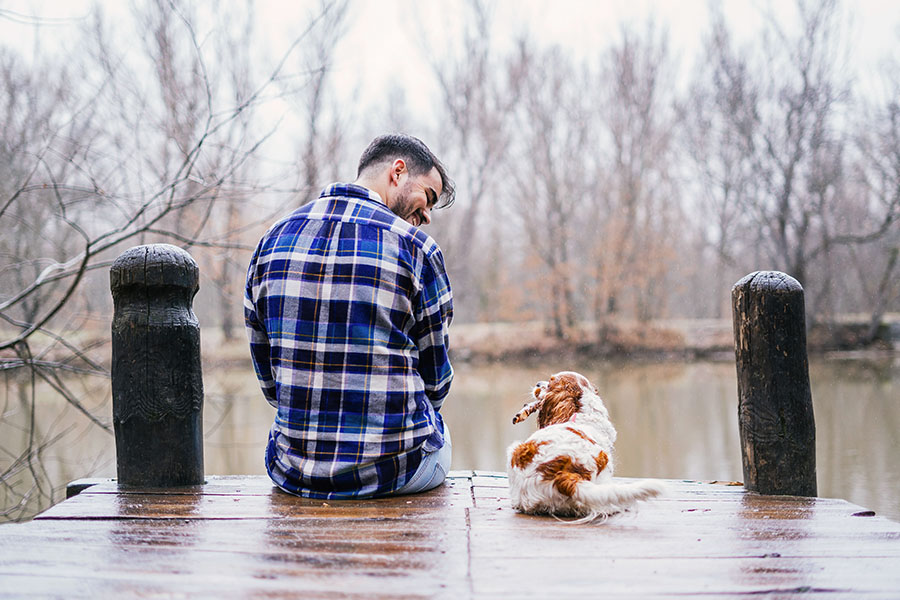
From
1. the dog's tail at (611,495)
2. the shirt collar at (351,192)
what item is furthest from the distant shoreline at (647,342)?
the dog's tail at (611,495)

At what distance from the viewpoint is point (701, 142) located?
16.8 metres

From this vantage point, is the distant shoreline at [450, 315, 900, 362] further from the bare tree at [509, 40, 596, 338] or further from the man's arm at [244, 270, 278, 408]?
the man's arm at [244, 270, 278, 408]

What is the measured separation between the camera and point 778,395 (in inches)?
96.9

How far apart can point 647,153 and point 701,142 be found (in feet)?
3.62

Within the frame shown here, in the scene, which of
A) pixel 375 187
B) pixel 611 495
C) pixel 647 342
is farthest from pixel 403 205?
pixel 647 342

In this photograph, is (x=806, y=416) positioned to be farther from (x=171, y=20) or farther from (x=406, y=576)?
(x=171, y=20)

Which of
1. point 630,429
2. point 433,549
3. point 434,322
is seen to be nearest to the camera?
point 433,549

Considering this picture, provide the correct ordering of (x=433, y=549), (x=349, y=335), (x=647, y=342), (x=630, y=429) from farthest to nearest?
(x=647, y=342)
(x=630, y=429)
(x=349, y=335)
(x=433, y=549)

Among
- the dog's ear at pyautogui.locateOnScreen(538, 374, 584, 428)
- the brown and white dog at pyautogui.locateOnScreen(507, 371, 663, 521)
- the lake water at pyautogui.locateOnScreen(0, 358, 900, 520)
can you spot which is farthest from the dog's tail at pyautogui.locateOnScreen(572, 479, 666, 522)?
the lake water at pyautogui.locateOnScreen(0, 358, 900, 520)

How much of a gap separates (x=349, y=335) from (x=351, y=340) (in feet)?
0.05

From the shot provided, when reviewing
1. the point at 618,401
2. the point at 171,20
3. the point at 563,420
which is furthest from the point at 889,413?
the point at 171,20

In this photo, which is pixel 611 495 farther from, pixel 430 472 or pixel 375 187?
pixel 375 187

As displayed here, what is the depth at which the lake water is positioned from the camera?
244 inches

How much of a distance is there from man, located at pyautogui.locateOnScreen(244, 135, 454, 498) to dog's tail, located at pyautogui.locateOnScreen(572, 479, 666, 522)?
18.8 inches
